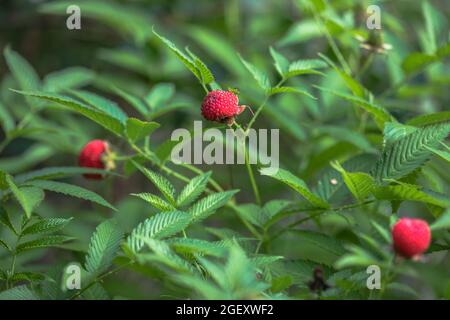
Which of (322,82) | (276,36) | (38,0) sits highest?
(38,0)

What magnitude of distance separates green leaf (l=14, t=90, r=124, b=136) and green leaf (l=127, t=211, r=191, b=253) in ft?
0.75

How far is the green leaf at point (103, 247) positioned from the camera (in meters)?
0.87

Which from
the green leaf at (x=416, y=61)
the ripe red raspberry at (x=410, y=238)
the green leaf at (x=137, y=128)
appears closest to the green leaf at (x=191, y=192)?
the green leaf at (x=137, y=128)

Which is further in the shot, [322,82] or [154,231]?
[322,82]

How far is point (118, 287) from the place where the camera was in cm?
135

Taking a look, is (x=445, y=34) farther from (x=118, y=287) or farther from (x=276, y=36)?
(x=118, y=287)

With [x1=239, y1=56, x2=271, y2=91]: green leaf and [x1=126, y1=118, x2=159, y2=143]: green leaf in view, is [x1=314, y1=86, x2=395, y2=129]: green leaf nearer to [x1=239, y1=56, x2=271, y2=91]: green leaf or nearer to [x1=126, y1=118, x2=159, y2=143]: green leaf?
[x1=239, y1=56, x2=271, y2=91]: green leaf

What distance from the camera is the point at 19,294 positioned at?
830mm

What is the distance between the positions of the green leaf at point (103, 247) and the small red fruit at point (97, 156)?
→ 0.33 meters

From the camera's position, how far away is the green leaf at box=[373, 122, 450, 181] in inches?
36.6
